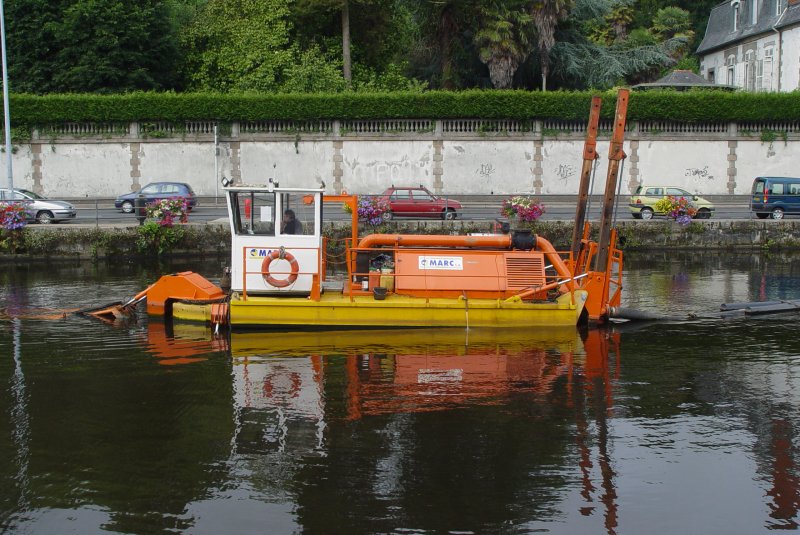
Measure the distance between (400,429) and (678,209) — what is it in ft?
72.9

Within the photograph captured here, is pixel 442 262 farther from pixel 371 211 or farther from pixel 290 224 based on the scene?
pixel 371 211

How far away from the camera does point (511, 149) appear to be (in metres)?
45.4

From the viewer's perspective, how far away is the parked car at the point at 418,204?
34.0m

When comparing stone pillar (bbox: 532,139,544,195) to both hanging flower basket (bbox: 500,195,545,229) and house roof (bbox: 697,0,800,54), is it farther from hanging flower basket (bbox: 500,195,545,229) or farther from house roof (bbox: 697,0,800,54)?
house roof (bbox: 697,0,800,54)

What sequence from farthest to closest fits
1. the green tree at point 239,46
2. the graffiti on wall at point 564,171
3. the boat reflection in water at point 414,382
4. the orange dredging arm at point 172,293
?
the green tree at point 239,46 < the graffiti on wall at point 564,171 < the orange dredging arm at point 172,293 < the boat reflection in water at point 414,382

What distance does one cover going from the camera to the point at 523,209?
1211 inches

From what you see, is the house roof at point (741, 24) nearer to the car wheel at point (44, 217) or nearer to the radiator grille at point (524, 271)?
the car wheel at point (44, 217)

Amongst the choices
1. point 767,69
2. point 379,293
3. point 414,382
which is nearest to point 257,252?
point 379,293

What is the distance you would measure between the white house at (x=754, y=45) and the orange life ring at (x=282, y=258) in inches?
1731

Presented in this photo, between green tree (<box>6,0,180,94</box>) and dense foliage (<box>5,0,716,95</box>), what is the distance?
65 mm

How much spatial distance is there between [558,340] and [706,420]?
5.00m

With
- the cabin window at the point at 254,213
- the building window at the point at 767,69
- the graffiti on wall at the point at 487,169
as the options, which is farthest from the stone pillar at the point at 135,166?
the building window at the point at 767,69

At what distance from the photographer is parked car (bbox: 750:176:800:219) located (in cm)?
3519

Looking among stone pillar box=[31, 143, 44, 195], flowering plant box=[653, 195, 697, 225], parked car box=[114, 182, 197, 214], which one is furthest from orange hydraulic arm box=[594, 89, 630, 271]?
stone pillar box=[31, 143, 44, 195]
